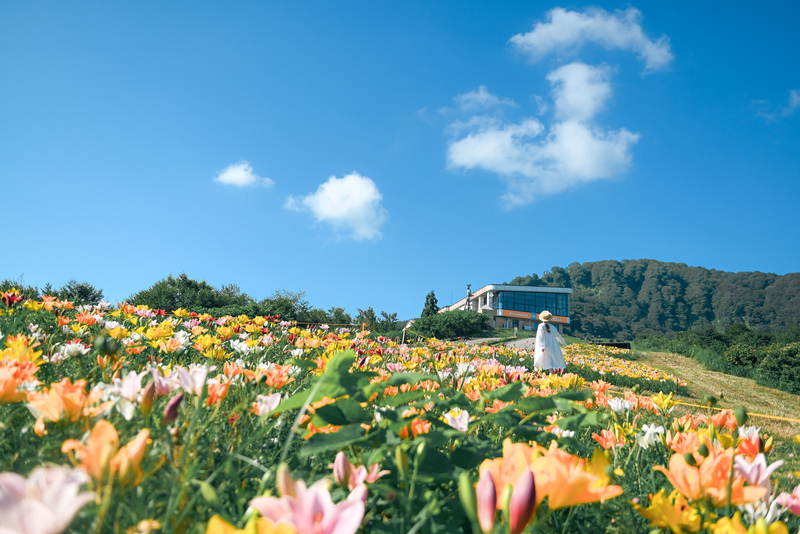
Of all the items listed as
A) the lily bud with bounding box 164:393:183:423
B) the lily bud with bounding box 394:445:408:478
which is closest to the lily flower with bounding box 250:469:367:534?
the lily bud with bounding box 394:445:408:478

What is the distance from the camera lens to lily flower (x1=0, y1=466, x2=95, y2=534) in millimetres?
459

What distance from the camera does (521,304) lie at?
195ft

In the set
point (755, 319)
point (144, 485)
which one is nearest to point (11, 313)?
point (144, 485)

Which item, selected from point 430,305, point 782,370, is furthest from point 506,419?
point 430,305

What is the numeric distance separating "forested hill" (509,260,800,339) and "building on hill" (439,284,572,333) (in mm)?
26528

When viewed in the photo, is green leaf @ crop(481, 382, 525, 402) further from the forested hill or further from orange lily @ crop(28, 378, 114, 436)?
the forested hill

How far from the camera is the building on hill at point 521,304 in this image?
2206 inches

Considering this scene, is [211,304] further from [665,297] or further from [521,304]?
[665,297]

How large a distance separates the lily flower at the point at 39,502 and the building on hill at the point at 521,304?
5648 cm

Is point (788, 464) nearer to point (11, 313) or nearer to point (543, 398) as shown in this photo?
point (543, 398)

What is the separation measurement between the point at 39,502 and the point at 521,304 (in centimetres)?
6202

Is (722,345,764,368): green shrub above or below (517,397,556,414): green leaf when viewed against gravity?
below

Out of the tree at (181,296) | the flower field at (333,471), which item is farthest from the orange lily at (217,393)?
the tree at (181,296)

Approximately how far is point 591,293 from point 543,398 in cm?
13656
